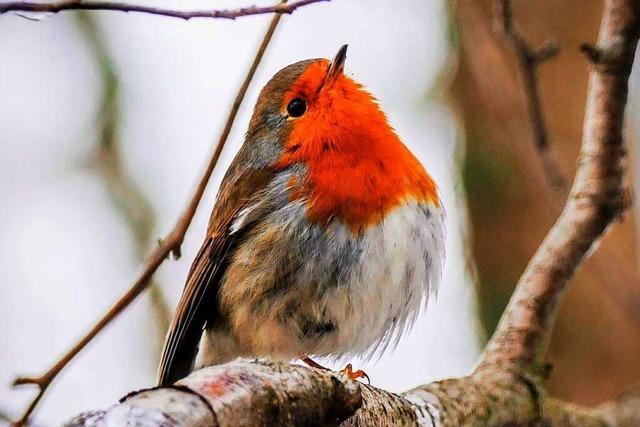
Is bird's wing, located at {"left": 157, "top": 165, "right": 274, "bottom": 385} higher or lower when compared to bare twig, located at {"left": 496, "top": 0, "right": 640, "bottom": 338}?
lower

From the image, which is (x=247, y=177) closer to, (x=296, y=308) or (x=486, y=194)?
(x=296, y=308)

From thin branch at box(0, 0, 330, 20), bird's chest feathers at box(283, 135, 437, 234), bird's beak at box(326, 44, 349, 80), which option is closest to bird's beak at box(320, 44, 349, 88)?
bird's beak at box(326, 44, 349, 80)

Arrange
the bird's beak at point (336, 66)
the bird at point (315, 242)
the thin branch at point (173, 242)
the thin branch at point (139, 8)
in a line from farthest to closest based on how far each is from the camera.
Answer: the bird's beak at point (336, 66)
the bird at point (315, 242)
the thin branch at point (173, 242)
the thin branch at point (139, 8)

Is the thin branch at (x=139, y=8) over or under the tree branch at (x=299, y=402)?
over

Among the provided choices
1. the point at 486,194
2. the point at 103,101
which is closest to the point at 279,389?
the point at 486,194

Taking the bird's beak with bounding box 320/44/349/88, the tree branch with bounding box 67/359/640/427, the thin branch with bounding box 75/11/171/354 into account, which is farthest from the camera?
the thin branch with bounding box 75/11/171/354

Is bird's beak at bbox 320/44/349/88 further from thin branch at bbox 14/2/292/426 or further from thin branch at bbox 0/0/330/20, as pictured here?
thin branch at bbox 0/0/330/20

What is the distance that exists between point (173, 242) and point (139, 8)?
A: 0.79 meters

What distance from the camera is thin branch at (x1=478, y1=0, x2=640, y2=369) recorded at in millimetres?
3021

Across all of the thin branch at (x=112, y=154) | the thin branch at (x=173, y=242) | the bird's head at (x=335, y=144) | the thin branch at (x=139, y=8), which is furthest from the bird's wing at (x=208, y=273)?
the thin branch at (x=112, y=154)

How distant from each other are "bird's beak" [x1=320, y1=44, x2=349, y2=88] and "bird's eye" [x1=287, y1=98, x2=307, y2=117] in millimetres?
115

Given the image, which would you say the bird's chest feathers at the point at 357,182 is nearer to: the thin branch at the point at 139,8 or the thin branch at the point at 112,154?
the thin branch at the point at 139,8

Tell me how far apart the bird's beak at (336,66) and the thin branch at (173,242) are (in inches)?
29.8

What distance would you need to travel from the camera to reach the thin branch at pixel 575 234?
9.91ft
